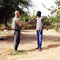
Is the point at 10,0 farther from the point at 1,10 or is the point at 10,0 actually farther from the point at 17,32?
the point at 17,32

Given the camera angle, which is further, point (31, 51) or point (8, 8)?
point (8, 8)

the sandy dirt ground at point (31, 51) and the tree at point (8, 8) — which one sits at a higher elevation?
the tree at point (8, 8)

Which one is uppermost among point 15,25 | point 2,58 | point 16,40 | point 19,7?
point 19,7

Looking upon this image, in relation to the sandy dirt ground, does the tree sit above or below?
above

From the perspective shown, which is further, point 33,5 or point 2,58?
point 33,5

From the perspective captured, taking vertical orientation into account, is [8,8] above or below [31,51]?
above

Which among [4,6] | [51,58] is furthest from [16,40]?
[4,6]

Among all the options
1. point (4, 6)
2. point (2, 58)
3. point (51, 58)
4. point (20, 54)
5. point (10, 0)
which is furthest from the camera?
point (10, 0)

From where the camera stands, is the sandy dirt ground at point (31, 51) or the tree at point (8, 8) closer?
the sandy dirt ground at point (31, 51)

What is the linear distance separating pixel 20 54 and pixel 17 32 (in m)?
1.18

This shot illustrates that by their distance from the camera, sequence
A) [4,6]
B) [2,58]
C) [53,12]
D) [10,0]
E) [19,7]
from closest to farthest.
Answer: [2,58]
[53,12]
[4,6]
[10,0]
[19,7]

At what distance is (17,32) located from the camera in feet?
34.3

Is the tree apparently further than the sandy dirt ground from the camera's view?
Yes

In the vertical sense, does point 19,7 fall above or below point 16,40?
above
